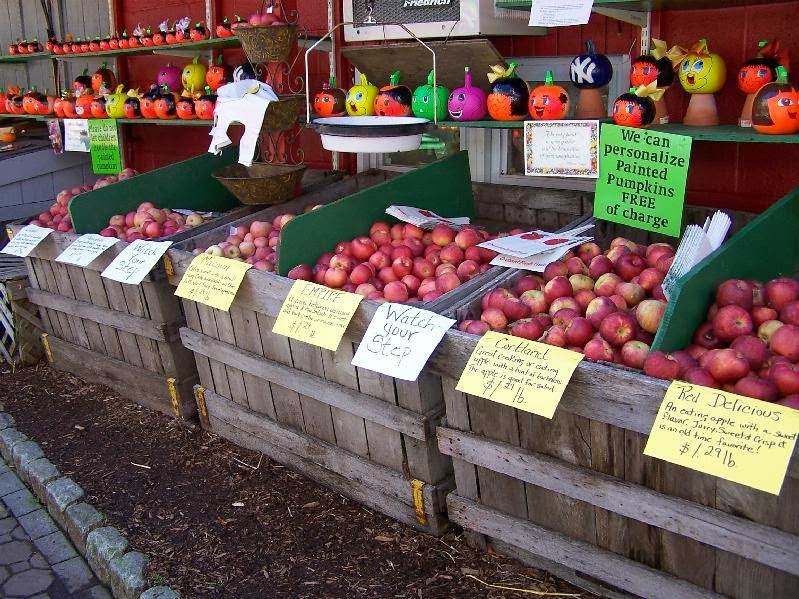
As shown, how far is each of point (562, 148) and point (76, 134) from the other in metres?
4.14

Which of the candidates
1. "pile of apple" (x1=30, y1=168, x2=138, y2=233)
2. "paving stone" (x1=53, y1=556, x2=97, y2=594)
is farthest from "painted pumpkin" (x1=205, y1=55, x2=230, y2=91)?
"paving stone" (x1=53, y1=556, x2=97, y2=594)

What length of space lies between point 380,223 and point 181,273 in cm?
97

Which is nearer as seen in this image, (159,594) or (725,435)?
(725,435)

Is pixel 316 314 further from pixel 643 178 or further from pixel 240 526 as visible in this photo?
pixel 643 178

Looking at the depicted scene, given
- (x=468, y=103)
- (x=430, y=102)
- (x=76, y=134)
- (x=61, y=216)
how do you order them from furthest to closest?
1. (x=76, y=134)
2. (x=61, y=216)
3. (x=430, y=102)
4. (x=468, y=103)

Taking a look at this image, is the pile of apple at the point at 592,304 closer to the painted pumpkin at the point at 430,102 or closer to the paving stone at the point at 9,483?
the painted pumpkin at the point at 430,102

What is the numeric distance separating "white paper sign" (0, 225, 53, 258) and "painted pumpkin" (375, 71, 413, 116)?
6.57 feet

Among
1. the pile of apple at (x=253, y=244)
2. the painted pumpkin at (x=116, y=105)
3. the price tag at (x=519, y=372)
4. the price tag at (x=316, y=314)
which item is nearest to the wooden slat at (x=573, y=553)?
the price tag at (x=519, y=372)

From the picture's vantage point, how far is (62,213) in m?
5.07

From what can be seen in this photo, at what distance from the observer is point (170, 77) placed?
18.6 ft

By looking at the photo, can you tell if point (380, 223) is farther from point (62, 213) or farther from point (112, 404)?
point (62, 213)

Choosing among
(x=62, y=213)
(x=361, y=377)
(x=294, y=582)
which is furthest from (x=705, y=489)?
(x=62, y=213)

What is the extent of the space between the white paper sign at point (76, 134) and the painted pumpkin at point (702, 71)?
171 inches

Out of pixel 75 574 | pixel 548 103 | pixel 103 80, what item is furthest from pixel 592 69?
pixel 103 80
